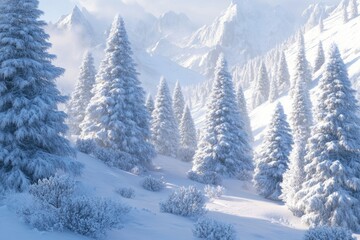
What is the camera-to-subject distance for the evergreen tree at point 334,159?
1855 centimetres

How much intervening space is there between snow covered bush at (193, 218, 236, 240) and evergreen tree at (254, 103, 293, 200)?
2004 cm

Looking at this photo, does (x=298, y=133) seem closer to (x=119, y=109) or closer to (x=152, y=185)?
(x=119, y=109)

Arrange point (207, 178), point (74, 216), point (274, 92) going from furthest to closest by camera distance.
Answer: point (274, 92), point (207, 178), point (74, 216)

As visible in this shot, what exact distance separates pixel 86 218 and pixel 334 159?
16282 millimetres

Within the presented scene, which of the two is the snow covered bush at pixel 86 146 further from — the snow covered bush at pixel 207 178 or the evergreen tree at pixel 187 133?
the evergreen tree at pixel 187 133

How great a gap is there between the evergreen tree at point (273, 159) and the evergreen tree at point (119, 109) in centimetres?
896

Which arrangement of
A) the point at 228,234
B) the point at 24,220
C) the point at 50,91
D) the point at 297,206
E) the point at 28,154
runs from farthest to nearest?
the point at 297,206
the point at 50,91
the point at 28,154
the point at 228,234
the point at 24,220

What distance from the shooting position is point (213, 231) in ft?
26.9

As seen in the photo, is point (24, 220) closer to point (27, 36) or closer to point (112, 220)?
point (112, 220)

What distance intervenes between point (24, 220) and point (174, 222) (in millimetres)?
3976

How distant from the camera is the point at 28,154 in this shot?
45.0ft

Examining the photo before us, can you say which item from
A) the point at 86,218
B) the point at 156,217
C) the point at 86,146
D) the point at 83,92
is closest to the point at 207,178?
the point at 86,146

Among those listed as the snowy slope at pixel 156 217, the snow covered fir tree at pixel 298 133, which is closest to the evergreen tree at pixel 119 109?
the snowy slope at pixel 156 217

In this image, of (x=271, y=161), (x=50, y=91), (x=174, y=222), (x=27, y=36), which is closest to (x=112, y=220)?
(x=174, y=222)
